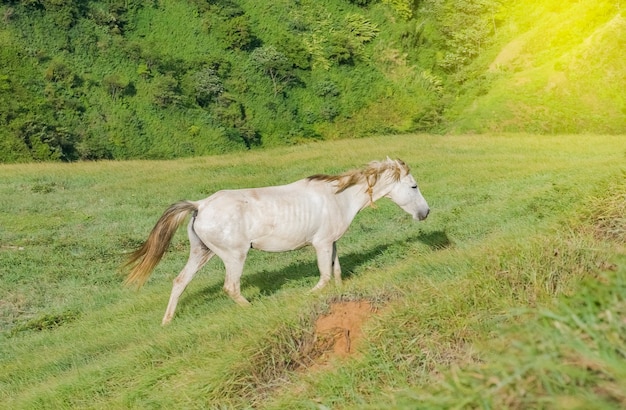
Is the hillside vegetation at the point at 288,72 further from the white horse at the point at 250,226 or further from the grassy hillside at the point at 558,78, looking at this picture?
the white horse at the point at 250,226

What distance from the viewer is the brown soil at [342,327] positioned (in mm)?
6793

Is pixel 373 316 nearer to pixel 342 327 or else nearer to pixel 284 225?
pixel 342 327

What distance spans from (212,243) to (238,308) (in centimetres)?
135

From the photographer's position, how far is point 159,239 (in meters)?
11.4

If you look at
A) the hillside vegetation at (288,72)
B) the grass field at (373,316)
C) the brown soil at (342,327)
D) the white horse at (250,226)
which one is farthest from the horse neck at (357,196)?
the hillside vegetation at (288,72)

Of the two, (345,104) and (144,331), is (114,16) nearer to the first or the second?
(345,104)

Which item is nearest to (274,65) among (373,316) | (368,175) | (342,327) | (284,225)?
(368,175)

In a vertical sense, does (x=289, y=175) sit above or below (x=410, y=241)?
below

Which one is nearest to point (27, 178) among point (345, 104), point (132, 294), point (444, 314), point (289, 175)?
point (289, 175)

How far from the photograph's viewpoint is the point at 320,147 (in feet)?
141

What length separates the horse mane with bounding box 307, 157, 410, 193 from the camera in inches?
469

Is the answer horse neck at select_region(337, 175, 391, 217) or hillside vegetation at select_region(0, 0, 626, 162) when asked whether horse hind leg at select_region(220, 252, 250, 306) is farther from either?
hillside vegetation at select_region(0, 0, 626, 162)

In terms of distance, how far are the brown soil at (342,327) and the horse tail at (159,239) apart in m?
4.62

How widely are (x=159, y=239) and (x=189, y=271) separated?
0.78 metres
